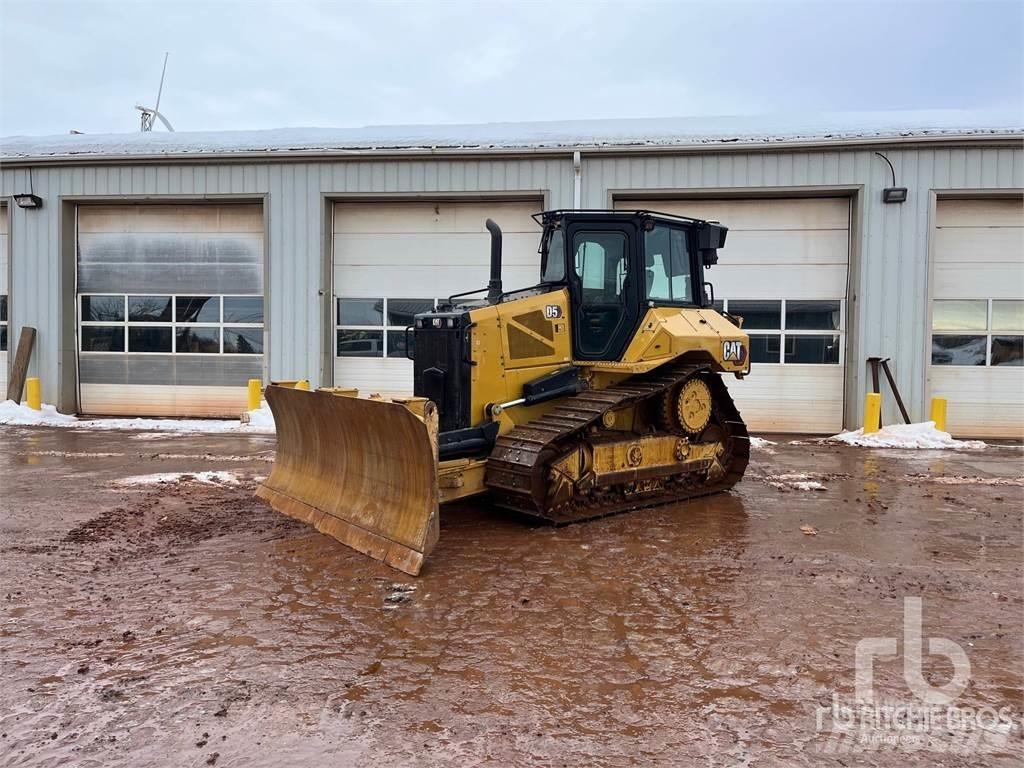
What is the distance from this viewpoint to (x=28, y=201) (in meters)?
15.1

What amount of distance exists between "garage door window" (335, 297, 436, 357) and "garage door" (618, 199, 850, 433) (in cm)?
582

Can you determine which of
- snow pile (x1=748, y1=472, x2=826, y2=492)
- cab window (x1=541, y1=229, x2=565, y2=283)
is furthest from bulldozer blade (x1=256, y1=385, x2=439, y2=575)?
snow pile (x1=748, y1=472, x2=826, y2=492)

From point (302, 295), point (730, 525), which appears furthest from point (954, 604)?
point (302, 295)

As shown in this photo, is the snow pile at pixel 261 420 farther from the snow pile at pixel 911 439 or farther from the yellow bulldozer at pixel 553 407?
the snow pile at pixel 911 439

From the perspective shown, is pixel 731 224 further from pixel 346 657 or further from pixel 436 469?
pixel 346 657

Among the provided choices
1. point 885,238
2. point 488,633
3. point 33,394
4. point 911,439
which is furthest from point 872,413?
point 33,394

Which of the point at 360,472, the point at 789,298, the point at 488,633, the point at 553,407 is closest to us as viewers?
the point at 488,633

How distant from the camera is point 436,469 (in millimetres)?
5211

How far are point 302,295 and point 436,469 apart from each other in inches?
406

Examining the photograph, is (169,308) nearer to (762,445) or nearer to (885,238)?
(762,445)

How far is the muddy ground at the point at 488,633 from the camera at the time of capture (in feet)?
9.83

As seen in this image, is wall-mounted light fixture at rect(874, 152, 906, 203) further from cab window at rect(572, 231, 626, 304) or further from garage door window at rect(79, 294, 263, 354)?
garage door window at rect(79, 294, 263, 354)

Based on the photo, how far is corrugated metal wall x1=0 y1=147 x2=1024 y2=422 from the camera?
43.8 ft

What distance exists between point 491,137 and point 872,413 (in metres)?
8.95
